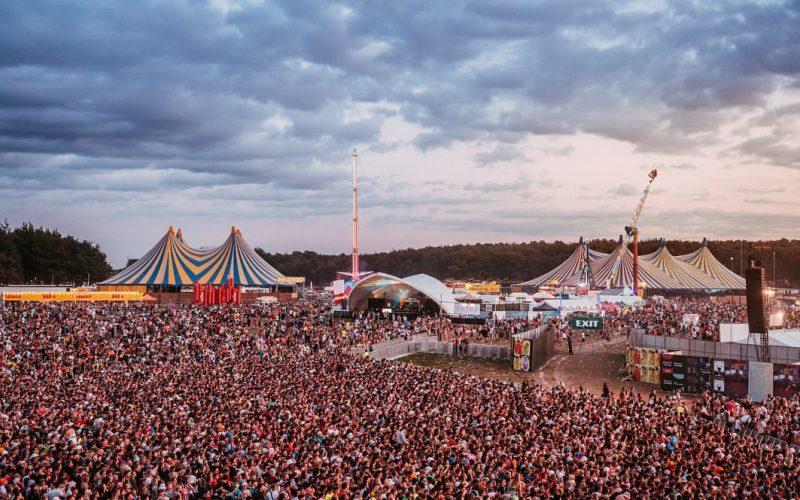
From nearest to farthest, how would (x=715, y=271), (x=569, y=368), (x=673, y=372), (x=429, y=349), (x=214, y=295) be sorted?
(x=673, y=372), (x=569, y=368), (x=429, y=349), (x=214, y=295), (x=715, y=271)

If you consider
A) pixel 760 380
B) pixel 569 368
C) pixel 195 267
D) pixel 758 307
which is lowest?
pixel 569 368

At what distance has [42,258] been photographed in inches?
2968

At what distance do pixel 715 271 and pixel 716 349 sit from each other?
245ft

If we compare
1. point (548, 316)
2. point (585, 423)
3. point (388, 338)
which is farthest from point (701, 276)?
point (585, 423)

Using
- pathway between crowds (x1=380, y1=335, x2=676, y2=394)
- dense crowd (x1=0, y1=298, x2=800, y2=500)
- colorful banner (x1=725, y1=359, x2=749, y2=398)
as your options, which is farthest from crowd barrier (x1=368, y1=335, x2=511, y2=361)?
colorful banner (x1=725, y1=359, x2=749, y2=398)

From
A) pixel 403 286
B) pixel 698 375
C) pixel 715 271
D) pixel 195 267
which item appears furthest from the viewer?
pixel 715 271

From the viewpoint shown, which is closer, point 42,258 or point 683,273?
point 42,258

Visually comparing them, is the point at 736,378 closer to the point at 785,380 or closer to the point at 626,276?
the point at 785,380

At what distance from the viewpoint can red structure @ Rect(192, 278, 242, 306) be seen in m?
41.8

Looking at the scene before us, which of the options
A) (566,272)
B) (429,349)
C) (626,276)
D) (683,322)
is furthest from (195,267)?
(566,272)

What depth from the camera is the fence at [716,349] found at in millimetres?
23047

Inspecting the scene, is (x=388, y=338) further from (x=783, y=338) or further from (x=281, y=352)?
(x=783, y=338)

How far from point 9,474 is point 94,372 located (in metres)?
12.6

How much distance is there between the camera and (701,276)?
85.4 meters
